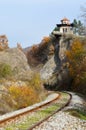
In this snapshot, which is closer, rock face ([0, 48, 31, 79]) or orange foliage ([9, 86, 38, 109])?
orange foliage ([9, 86, 38, 109])

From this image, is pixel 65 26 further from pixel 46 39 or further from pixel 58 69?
pixel 58 69

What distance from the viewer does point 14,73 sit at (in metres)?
44.0

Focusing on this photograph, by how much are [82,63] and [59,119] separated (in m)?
65.3

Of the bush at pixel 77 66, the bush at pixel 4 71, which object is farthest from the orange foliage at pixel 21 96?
the bush at pixel 77 66

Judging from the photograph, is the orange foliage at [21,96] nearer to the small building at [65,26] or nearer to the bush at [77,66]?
the bush at [77,66]

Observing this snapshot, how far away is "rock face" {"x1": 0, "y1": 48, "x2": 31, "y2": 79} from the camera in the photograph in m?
45.0

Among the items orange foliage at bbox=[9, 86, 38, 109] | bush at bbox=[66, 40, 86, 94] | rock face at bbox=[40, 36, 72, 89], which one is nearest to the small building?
rock face at bbox=[40, 36, 72, 89]

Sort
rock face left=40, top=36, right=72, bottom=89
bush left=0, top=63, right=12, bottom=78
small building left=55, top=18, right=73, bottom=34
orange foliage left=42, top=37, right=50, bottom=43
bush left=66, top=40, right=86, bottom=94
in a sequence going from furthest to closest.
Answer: small building left=55, top=18, right=73, bottom=34
orange foliage left=42, top=37, right=50, bottom=43
rock face left=40, top=36, right=72, bottom=89
bush left=66, top=40, right=86, bottom=94
bush left=0, top=63, right=12, bottom=78

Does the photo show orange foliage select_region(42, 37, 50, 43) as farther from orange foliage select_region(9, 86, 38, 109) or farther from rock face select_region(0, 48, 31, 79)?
orange foliage select_region(9, 86, 38, 109)

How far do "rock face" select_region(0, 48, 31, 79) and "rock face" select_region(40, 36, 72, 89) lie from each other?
43195mm

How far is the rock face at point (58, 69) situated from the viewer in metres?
96.8

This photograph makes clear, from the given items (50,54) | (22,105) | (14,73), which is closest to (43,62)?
(50,54)

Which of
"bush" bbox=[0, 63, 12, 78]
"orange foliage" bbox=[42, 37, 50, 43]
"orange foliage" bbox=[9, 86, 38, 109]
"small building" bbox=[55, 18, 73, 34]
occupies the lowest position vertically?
"orange foliage" bbox=[42, 37, 50, 43]

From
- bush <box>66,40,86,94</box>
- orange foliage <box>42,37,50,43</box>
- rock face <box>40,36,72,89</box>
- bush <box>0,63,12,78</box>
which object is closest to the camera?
bush <box>0,63,12,78</box>
